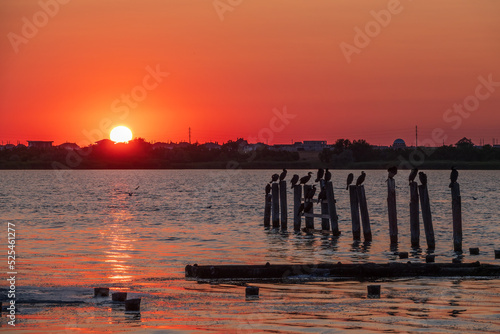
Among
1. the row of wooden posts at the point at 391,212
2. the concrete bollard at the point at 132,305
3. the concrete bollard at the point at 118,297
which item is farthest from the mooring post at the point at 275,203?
the concrete bollard at the point at 132,305

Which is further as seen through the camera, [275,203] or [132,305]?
[275,203]

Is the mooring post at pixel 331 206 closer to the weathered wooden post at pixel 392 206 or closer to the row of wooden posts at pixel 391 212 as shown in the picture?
the row of wooden posts at pixel 391 212

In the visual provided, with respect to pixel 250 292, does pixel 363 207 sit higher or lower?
higher

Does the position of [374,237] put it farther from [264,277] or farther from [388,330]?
[388,330]

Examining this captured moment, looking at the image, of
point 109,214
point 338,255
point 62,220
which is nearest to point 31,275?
point 338,255

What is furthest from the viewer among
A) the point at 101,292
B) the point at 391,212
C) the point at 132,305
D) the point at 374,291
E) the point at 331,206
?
the point at 331,206

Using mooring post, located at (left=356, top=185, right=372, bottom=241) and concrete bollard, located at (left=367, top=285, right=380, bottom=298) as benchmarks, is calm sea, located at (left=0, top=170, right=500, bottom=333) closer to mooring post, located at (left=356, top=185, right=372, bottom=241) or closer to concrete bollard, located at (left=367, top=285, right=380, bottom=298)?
concrete bollard, located at (left=367, top=285, right=380, bottom=298)

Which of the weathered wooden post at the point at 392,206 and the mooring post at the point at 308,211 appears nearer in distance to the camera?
the weathered wooden post at the point at 392,206

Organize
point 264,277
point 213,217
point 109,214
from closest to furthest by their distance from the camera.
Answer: point 264,277
point 213,217
point 109,214

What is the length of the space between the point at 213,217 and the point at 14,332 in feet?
111

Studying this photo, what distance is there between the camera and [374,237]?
32562 mm

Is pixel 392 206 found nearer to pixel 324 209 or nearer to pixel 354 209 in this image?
pixel 354 209

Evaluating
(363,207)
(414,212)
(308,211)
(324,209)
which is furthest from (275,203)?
(414,212)

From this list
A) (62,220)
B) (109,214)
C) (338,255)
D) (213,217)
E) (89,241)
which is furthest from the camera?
(109,214)
